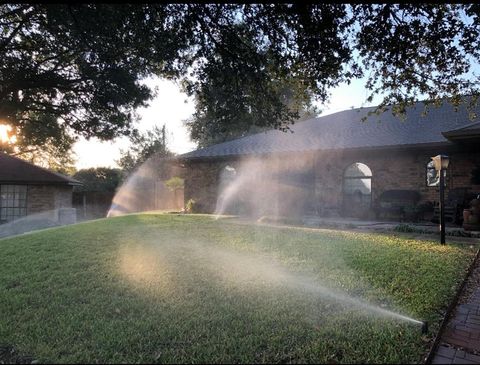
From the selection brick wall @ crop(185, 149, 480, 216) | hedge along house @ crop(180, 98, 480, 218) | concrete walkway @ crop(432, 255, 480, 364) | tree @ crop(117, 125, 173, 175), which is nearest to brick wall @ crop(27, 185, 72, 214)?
hedge along house @ crop(180, 98, 480, 218)

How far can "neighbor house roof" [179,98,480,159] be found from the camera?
42.6 ft

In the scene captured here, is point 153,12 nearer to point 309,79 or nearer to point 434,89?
point 309,79

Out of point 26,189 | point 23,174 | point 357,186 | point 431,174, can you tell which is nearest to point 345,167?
point 357,186

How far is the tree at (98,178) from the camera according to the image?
1079 inches

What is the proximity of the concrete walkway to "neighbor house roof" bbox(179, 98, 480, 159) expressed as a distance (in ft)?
25.4

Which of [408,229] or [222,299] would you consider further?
[408,229]

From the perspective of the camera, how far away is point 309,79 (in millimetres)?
5395

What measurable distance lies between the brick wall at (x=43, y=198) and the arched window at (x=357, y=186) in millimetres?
14766

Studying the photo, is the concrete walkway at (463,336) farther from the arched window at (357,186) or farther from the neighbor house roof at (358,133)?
the arched window at (357,186)

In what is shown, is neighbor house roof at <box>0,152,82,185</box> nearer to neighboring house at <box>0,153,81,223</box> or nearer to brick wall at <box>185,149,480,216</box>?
neighboring house at <box>0,153,81,223</box>

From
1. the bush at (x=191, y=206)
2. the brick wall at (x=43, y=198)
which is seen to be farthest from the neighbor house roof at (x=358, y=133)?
the brick wall at (x=43, y=198)

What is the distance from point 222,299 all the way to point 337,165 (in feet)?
37.7

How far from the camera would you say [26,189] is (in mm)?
17938

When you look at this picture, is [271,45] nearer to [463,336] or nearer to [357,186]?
[463,336]
